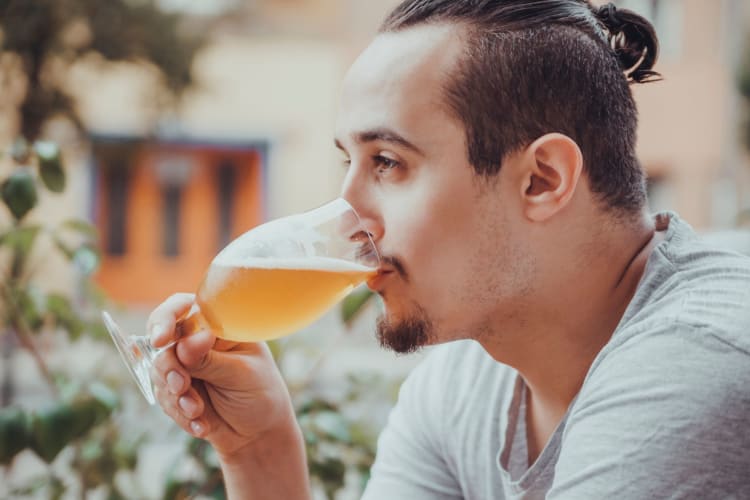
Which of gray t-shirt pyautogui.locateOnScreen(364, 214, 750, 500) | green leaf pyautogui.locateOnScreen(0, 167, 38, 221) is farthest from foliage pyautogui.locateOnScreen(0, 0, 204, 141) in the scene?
gray t-shirt pyautogui.locateOnScreen(364, 214, 750, 500)

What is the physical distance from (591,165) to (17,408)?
92cm

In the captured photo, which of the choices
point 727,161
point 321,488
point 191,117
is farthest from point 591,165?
point 727,161

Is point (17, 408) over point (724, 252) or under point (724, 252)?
under

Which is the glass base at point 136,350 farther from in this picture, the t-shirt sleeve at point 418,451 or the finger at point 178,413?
the t-shirt sleeve at point 418,451

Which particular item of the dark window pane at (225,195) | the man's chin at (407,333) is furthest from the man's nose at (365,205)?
the dark window pane at (225,195)

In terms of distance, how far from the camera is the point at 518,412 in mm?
1212

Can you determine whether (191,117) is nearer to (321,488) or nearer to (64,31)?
(64,31)

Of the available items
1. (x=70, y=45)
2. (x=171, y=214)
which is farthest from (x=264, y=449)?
(x=171, y=214)

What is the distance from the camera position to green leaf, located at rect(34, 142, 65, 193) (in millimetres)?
1399

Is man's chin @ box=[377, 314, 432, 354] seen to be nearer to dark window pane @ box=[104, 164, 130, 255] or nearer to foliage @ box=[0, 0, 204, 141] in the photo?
foliage @ box=[0, 0, 204, 141]

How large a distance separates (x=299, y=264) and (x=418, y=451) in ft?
1.42

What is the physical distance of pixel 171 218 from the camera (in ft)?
30.8

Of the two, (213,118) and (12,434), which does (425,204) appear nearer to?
(12,434)

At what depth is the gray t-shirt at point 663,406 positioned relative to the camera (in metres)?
0.82
